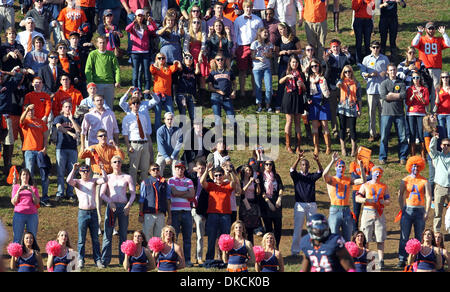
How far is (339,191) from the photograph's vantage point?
18953mm

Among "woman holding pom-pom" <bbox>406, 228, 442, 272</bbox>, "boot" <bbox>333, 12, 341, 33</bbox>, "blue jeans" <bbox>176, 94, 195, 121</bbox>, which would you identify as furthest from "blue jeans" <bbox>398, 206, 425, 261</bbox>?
"boot" <bbox>333, 12, 341, 33</bbox>

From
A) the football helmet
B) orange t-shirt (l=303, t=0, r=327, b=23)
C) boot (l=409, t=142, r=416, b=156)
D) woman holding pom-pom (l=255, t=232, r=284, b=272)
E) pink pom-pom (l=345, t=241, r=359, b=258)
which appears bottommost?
woman holding pom-pom (l=255, t=232, r=284, b=272)

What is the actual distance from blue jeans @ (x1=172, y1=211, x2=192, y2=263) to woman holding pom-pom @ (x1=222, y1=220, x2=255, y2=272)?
4.51ft

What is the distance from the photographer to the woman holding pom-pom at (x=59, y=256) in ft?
54.7

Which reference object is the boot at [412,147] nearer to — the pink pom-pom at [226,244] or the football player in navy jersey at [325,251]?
the pink pom-pom at [226,244]

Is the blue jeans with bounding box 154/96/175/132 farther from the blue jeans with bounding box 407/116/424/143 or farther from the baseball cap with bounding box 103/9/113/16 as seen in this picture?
the blue jeans with bounding box 407/116/424/143

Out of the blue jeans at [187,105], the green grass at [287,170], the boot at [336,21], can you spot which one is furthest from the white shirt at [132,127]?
the boot at [336,21]

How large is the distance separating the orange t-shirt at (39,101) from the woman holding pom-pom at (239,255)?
581cm

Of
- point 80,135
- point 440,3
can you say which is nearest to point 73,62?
point 80,135

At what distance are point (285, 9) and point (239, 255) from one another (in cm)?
978

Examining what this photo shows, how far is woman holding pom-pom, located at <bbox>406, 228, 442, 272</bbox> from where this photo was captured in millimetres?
17281

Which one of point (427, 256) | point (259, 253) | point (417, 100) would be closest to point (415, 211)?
point (427, 256)
